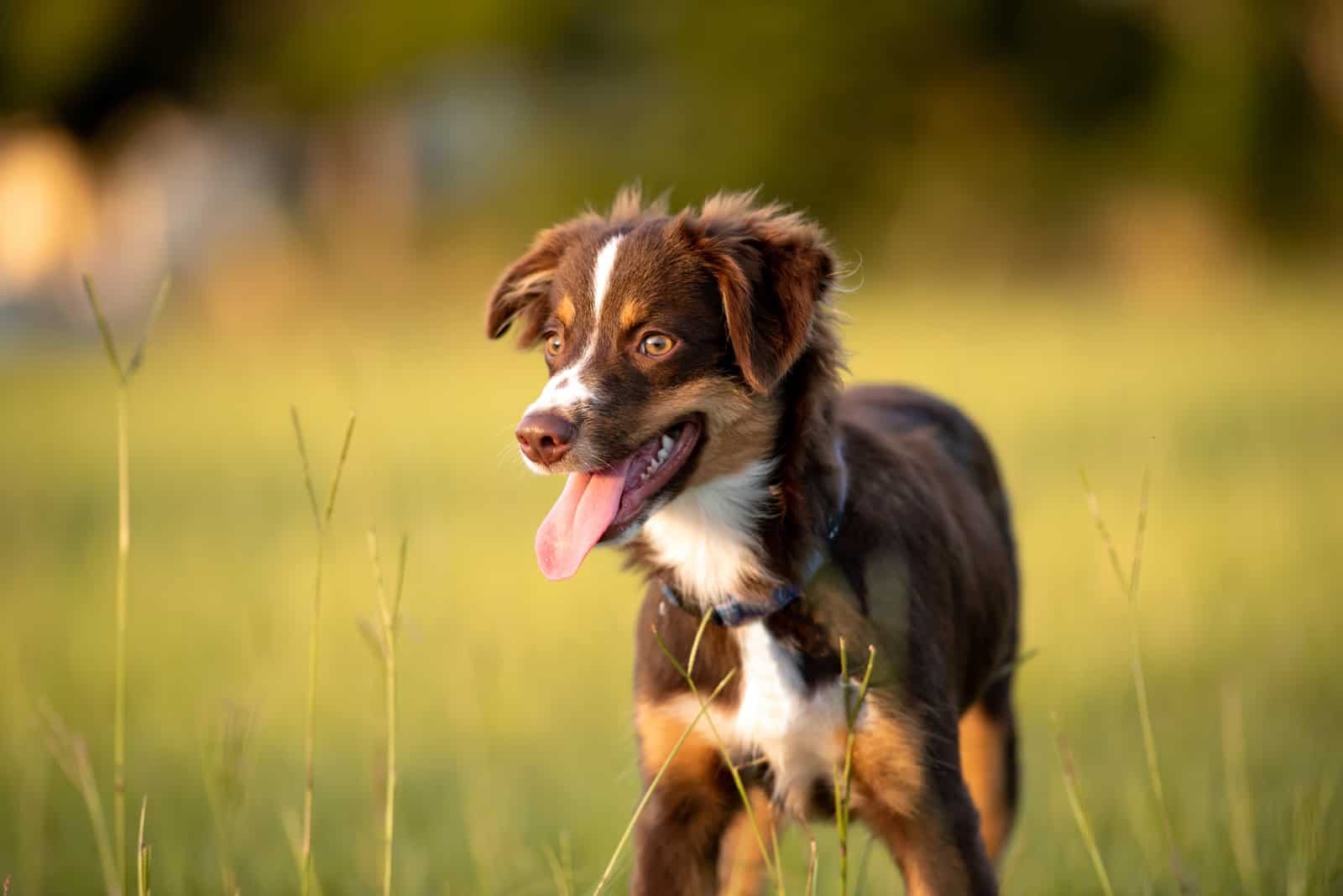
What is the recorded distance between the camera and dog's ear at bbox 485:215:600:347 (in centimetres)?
421

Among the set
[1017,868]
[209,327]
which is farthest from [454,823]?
[209,327]

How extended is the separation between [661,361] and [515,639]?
14.6 feet

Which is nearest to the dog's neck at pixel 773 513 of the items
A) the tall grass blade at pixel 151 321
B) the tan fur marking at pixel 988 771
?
the tan fur marking at pixel 988 771

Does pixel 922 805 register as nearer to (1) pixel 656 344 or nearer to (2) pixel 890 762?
(2) pixel 890 762

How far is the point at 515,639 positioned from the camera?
7.91 meters

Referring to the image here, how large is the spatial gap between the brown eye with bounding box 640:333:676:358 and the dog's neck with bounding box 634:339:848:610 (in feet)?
1.07

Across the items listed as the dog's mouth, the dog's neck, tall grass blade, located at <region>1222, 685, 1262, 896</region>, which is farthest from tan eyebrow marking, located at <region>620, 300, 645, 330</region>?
tall grass blade, located at <region>1222, 685, 1262, 896</region>

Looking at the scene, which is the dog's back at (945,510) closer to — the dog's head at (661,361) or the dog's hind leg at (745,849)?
the dog's head at (661,361)

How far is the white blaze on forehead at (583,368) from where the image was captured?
3.51 meters

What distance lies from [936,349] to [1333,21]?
17476mm

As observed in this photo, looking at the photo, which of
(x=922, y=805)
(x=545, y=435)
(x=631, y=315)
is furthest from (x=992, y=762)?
(x=545, y=435)

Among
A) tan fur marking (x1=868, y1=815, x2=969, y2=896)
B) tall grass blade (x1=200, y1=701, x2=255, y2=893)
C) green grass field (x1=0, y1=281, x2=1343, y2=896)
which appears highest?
tall grass blade (x1=200, y1=701, x2=255, y2=893)

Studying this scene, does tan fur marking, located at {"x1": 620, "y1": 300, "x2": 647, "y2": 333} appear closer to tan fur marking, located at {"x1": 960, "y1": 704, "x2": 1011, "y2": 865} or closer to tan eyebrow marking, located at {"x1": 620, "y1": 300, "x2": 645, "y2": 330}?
tan eyebrow marking, located at {"x1": 620, "y1": 300, "x2": 645, "y2": 330}

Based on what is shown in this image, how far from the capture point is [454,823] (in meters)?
5.48
